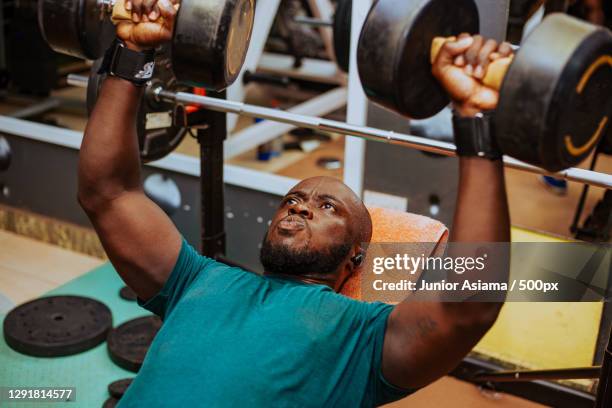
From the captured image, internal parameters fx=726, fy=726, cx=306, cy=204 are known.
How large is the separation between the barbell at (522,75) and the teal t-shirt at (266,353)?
1.47ft

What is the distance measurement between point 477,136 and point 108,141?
2.56ft

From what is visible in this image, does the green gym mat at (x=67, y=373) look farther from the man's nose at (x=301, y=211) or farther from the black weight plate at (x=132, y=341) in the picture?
the man's nose at (x=301, y=211)

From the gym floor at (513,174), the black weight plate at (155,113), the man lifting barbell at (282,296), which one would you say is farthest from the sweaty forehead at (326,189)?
the gym floor at (513,174)

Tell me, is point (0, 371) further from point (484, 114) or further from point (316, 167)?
point (316, 167)

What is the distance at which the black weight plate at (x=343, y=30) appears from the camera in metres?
3.27

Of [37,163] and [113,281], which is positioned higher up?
[37,163]

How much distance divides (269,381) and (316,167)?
11.2 ft

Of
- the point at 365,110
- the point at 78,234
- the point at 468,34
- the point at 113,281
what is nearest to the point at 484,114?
the point at 468,34

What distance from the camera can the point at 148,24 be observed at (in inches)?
58.2

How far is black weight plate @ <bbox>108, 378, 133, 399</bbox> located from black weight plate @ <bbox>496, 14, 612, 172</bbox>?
175 cm

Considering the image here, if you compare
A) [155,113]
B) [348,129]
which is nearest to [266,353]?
[348,129]

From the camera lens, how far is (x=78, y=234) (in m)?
3.55

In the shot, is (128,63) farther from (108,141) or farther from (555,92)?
(555,92)

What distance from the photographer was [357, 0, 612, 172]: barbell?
1.07 metres
